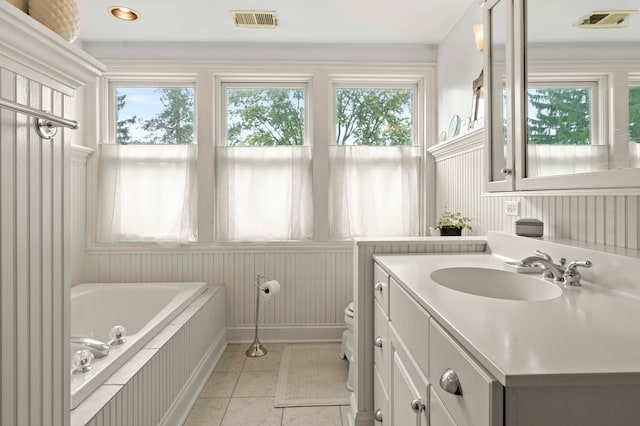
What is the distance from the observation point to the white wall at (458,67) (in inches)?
88.9

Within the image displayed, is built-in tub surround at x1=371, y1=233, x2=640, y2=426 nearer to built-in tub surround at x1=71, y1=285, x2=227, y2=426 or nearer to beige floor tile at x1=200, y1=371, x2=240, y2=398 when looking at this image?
built-in tub surround at x1=71, y1=285, x2=227, y2=426

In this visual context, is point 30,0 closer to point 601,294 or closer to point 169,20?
point 601,294

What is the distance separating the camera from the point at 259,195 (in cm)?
290

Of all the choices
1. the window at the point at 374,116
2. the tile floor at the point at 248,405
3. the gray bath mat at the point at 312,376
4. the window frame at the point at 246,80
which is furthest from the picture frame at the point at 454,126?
the tile floor at the point at 248,405

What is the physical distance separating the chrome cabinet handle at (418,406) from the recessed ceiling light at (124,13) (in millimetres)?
2798

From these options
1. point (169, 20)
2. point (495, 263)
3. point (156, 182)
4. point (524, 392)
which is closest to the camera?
point (524, 392)

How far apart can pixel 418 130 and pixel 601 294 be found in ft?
7.44

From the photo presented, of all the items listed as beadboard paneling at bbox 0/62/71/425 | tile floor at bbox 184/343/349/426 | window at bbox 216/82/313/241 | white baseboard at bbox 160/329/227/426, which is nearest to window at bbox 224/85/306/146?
window at bbox 216/82/313/241

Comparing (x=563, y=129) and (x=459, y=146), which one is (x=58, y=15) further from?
(x=459, y=146)

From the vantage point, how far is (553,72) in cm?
116

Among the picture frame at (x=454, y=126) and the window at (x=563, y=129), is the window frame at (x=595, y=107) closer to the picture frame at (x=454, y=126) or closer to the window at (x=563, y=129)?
the window at (x=563, y=129)

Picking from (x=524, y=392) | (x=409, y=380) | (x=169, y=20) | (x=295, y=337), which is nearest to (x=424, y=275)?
(x=409, y=380)

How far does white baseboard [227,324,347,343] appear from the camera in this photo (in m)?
2.91

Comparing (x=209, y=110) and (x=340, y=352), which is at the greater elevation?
(x=209, y=110)
